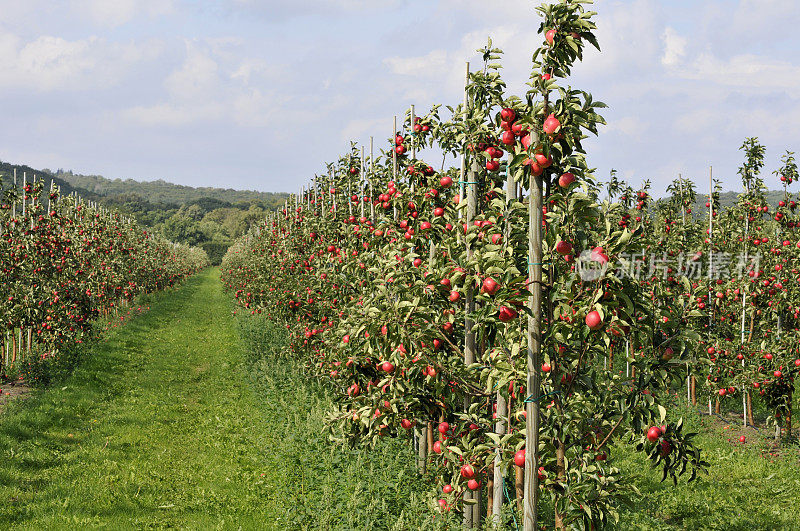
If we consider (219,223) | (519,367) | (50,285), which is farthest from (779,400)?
(219,223)

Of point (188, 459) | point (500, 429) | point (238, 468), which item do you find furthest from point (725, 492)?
point (188, 459)

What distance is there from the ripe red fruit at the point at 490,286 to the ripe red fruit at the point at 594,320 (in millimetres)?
648

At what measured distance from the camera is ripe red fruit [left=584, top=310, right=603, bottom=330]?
3.00 metres

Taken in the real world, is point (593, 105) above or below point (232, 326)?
above

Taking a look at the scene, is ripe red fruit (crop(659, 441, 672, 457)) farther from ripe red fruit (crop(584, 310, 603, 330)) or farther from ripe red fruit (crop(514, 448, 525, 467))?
ripe red fruit (crop(584, 310, 603, 330))

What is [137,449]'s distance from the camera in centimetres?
864

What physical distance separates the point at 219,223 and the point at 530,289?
102 metres

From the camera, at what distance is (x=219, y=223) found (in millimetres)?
99688

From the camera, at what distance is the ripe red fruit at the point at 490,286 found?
3.47m

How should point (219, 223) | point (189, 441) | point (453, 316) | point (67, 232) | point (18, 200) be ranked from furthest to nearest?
point (219, 223), point (67, 232), point (18, 200), point (189, 441), point (453, 316)

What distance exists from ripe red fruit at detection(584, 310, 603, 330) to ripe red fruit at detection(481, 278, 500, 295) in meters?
0.65

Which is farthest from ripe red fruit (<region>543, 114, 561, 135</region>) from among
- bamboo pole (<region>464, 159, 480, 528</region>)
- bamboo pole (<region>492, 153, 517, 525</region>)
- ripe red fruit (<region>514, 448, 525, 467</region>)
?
ripe red fruit (<region>514, 448, 525, 467</region>)

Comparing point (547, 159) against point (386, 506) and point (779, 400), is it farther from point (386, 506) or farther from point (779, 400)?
point (779, 400)

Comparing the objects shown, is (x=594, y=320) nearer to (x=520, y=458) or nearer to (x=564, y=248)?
(x=564, y=248)
